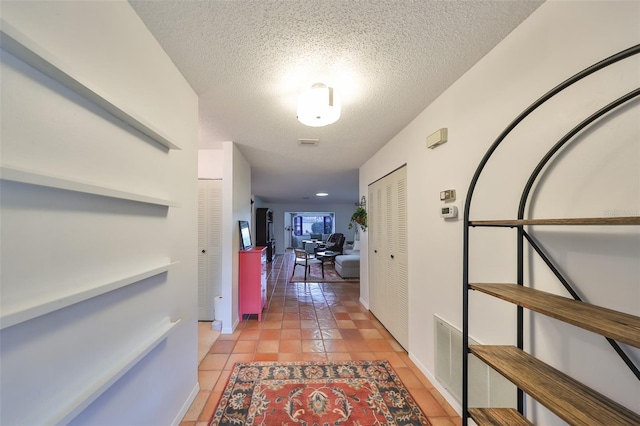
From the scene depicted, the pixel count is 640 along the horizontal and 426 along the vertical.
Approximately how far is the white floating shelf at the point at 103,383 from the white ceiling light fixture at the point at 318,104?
61.3 inches

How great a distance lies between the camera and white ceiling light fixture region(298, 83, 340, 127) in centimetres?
157

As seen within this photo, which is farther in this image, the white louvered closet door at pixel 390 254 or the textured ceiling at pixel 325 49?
the white louvered closet door at pixel 390 254

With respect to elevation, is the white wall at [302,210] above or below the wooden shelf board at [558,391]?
above

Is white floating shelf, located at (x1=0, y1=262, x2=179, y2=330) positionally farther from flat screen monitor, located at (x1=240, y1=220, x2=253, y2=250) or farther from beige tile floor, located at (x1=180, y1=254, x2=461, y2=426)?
flat screen monitor, located at (x1=240, y1=220, x2=253, y2=250)

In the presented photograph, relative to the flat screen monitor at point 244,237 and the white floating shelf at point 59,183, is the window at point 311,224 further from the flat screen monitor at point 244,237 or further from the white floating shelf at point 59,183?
the white floating shelf at point 59,183

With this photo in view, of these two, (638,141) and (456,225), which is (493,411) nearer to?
(456,225)

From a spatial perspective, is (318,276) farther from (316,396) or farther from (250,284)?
(316,396)

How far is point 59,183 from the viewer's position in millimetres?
717

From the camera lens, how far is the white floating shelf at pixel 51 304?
1.92ft

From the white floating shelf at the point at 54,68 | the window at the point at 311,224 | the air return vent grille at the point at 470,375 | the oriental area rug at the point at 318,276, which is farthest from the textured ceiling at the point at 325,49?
the window at the point at 311,224

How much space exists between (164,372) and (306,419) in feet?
3.16

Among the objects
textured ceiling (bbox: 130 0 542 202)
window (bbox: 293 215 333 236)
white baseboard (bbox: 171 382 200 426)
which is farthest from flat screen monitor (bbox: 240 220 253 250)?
window (bbox: 293 215 333 236)

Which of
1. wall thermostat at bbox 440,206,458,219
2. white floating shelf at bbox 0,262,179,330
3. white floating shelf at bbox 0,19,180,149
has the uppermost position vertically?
white floating shelf at bbox 0,19,180,149

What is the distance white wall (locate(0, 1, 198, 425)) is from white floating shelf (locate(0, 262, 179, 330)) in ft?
0.04
